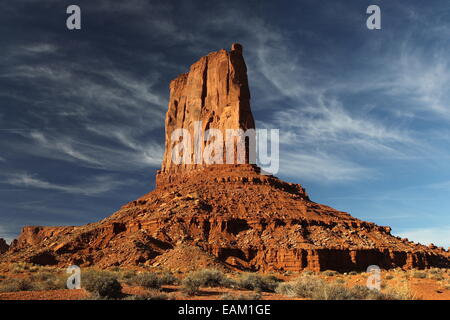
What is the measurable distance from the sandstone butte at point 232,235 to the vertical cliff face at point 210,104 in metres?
11.0

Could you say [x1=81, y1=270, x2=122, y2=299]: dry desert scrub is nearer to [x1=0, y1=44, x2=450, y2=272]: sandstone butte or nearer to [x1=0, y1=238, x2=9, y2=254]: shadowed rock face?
[x1=0, y1=44, x2=450, y2=272]: sandstone butte

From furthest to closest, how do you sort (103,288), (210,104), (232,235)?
(210,104) < (232,235) < (103,288)

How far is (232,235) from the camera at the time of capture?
44.1 m

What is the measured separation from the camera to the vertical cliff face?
72.2 m

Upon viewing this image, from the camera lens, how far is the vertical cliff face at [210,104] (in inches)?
2842

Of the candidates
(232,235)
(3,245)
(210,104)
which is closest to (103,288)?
(232,235)

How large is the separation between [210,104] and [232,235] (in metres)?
41.3

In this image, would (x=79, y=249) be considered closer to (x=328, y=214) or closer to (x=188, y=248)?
(x=188, y=248)

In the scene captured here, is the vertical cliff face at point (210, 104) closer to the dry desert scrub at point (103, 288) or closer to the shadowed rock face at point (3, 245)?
the dry desert scrub at point (103, 288)

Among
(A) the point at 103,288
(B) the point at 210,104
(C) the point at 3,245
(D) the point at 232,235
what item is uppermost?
(B) the point at 210,104

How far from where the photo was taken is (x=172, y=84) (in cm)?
9475

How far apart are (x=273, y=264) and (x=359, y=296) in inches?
1044

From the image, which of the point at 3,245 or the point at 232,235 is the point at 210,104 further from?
the point at 3,245

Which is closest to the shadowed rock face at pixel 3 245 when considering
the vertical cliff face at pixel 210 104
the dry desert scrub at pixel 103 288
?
the vertical cliff face at pixel 210 104
